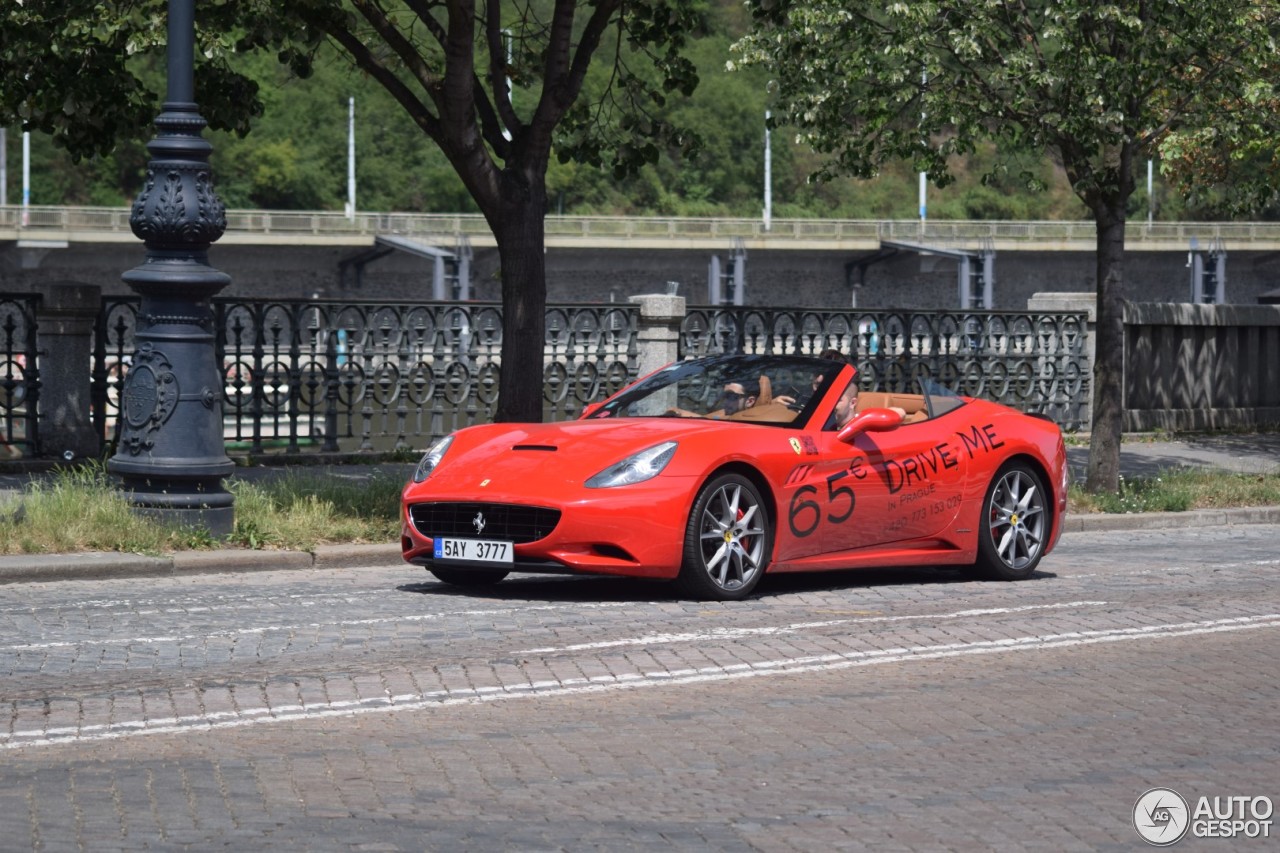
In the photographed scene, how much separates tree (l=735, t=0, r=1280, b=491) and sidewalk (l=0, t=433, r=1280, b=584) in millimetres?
1412

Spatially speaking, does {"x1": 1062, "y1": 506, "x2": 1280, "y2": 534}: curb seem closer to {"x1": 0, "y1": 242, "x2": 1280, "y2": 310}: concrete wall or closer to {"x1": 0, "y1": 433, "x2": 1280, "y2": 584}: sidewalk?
{"x1": 0, "y1": 433, "x2": 1280, "y2": 584}: sidewalk

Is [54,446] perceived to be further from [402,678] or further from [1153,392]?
[1153,392]

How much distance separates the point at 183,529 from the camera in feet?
40.5

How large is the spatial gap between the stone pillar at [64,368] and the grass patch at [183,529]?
427 cm

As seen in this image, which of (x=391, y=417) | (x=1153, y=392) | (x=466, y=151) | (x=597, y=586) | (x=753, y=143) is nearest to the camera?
(x=597, y=586)

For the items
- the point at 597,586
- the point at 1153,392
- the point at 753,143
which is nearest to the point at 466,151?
the point at 597,586

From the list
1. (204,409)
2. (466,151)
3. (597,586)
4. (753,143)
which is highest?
(753,143)

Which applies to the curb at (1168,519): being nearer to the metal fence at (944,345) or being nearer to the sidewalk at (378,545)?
the sidewalk at (378,545)

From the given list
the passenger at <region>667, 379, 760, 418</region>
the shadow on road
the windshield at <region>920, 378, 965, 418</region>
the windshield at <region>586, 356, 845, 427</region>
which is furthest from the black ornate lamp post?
the windshield at <region>920, 378, 965, 418</region>

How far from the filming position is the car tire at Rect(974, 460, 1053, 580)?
12.1 m

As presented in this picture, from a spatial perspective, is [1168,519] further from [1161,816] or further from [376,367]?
[1161,816]

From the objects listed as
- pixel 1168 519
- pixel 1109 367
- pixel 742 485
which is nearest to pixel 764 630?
pixel 742 485

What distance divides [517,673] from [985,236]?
94.6 metres

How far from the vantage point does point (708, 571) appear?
10.5 meters
